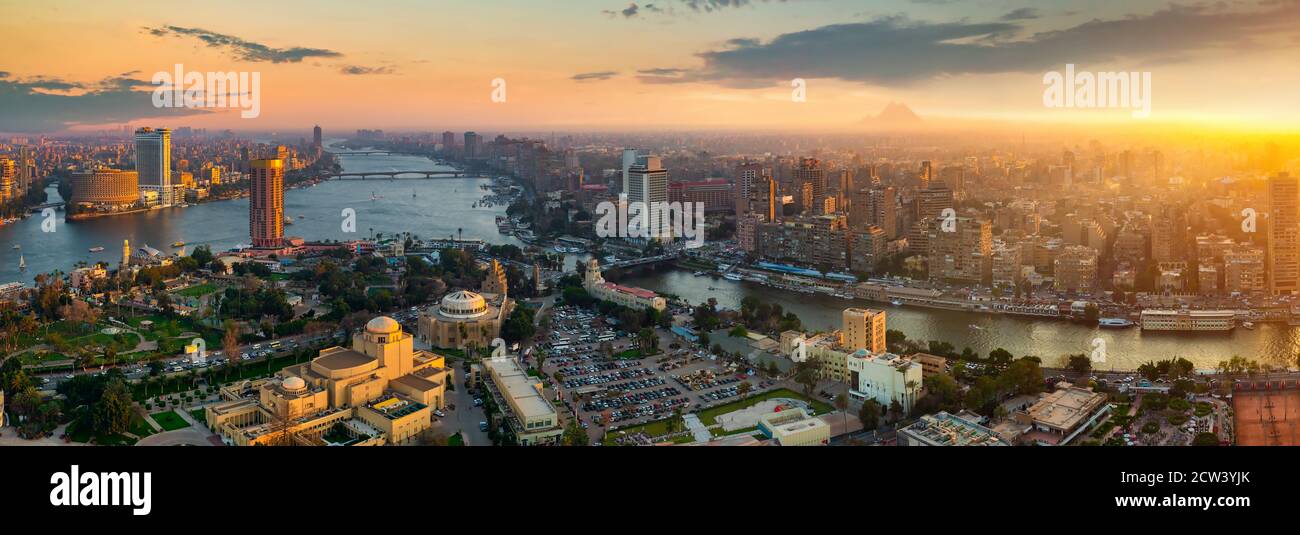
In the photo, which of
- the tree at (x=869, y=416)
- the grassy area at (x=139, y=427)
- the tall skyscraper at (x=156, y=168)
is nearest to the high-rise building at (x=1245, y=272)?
the tree at (x=869, y=416)

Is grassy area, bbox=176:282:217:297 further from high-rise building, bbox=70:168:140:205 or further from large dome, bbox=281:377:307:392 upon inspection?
Answer: high-rise building, bbox=70:168:140:205

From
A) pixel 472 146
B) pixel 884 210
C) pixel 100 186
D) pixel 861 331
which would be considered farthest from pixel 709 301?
pixel 472 146

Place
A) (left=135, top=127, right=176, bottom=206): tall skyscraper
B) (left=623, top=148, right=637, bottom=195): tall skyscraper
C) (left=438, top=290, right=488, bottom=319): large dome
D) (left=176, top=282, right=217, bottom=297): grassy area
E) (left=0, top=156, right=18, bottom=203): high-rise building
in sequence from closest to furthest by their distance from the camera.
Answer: (left=438, top=290, right=488, bottom=319): large dome
(left=176, top=282, right=217, bottom=297): grassy area
(left=623, top=148, right=637, bottom=195): tall skyscraper
(left=0, top=156, right=18, bottom=203): high-rise building
(left=135, top=127, right=176, bottom=206): tall skyscraper

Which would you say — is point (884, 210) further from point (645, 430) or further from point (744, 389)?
point (645, 430)

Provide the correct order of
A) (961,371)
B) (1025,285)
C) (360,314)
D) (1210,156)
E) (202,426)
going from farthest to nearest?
(1025,285), (1210,156), (360,314), (961,371), (202,426)

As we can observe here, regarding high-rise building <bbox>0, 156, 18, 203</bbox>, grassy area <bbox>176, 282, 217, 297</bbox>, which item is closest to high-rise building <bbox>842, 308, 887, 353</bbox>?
grassy area <bbox>176, 282, 217, 297</bbox>
